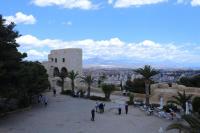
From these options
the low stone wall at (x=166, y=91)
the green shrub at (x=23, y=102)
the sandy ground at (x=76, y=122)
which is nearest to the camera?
the sandy ground at (x=76, y=122)

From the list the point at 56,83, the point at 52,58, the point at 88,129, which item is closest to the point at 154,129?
the point at 88,129

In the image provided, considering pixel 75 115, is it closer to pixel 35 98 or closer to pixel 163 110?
pixel 163 110

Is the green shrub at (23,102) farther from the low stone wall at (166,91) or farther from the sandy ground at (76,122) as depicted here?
the low stone wall at (166,91)

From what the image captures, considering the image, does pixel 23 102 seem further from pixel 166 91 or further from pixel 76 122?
pixel 166 91

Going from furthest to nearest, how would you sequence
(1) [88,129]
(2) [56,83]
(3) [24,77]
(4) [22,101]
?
(2) [56,83]
(4) [22,101]
(3) [24,77]
(1) [88,129]

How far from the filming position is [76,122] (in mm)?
31719

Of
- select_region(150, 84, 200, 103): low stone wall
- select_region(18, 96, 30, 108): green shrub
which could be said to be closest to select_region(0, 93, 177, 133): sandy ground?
select_region(18, 96, 30, 108): green shrub

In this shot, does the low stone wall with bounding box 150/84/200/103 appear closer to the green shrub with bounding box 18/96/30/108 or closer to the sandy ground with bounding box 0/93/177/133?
→ the sandy ground with bounding box 0/93/177/133

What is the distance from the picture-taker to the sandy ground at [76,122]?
28.0 metres

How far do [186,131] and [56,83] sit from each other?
68295 mm

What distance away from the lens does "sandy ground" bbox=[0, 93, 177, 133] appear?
2798cm

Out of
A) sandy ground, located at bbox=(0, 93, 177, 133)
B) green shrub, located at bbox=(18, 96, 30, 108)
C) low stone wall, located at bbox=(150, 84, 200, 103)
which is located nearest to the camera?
sandy ground, located at bbox=(0, 93, 177, 133)

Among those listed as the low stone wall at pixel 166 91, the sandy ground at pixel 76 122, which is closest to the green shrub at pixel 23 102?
the sandy ground at pixel 76 122

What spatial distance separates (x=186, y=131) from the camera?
16.3 meters
